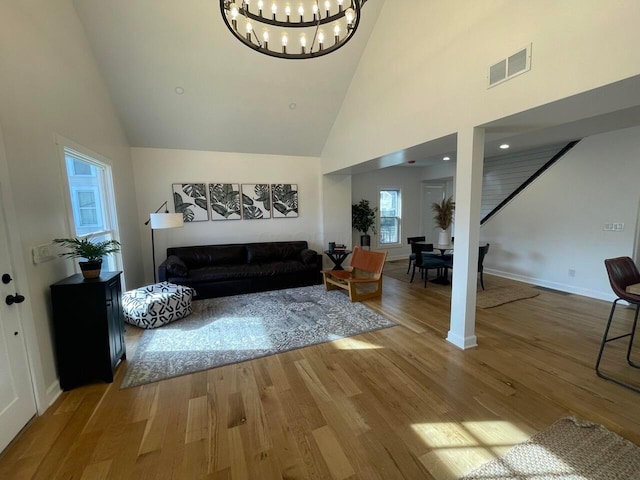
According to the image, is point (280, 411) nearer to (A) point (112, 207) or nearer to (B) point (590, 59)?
(B) point (590, 59)

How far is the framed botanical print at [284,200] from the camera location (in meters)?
5.82

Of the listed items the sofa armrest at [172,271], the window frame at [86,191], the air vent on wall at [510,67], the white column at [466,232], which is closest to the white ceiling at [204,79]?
the window frame at [86,191]

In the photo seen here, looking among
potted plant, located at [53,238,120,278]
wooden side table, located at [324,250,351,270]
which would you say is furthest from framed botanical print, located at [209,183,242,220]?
potted plant, located at [53,238,120,278]

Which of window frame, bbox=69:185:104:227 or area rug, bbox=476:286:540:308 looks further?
area rug, bbox=476:286:540:308

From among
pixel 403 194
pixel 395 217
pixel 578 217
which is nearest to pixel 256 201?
pixel 395 217

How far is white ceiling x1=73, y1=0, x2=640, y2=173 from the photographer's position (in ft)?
9.67

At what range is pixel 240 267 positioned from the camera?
480 cm

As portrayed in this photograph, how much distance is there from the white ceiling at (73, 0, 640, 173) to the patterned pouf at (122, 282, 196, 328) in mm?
2841

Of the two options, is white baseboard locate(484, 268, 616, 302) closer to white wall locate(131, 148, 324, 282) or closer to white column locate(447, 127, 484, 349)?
white column locate(447, 127, 484, 349)

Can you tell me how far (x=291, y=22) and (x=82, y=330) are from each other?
3146 millimetres

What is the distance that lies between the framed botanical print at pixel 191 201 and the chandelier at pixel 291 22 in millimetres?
2825

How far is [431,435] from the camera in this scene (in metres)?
1.75

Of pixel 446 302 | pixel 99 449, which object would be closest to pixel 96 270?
pixel 99 449

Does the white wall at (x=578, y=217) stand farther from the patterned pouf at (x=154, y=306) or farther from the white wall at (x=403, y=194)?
the patterned pouf at (x=154, y=306)
